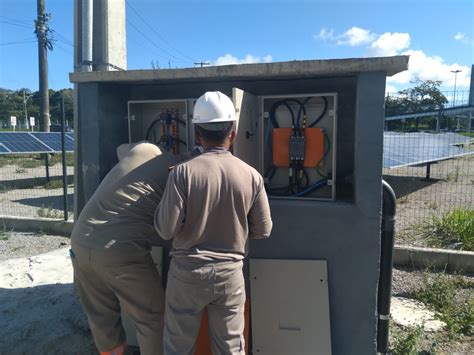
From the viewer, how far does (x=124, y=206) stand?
277 cm

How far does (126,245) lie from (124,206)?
27 cm

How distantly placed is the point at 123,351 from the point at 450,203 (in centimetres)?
864

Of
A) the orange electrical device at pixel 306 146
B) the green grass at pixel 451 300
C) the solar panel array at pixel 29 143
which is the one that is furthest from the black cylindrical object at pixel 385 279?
the solar panel array at pixel 29 143

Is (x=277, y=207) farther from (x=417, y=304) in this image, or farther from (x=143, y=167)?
(x=417, y=304)

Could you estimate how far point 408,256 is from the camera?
5484mm

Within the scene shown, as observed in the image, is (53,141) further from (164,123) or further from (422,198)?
(422,198)

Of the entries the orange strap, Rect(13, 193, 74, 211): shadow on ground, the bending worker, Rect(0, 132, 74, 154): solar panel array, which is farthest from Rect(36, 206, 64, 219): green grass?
the bending worker

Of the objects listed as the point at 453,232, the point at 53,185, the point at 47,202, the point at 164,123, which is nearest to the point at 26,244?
the point at 47,202

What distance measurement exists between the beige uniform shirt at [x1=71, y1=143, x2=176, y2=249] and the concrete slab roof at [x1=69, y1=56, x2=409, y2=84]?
32.3 inches

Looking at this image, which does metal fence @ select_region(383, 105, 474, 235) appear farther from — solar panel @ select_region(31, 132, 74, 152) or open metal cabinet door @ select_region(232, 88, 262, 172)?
solar panel @ select_region(31, 132, 74, 152)

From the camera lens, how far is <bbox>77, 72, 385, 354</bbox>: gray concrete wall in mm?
2996

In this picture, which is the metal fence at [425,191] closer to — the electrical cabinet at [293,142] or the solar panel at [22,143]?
the electrical cabinet at [293,142]

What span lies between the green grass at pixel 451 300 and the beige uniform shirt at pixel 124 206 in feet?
9.59

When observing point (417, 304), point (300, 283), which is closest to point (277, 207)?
point (300, 283)
